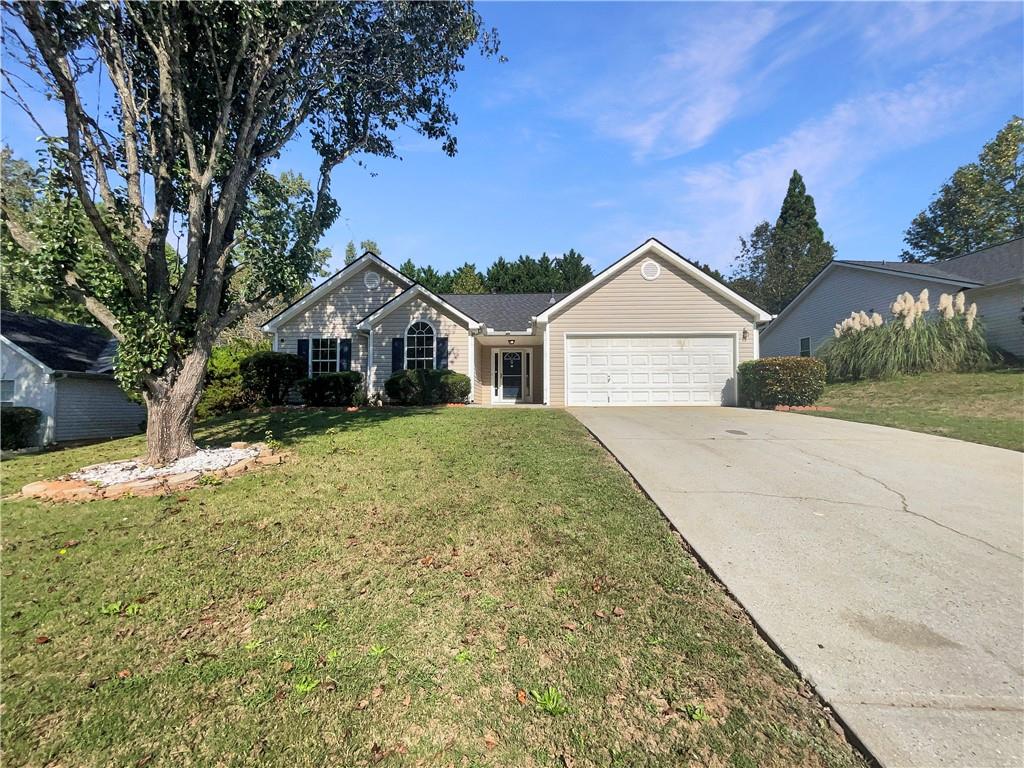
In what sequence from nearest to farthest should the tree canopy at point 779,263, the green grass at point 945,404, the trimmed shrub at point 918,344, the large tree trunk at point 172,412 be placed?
the large tree trunk at point 172,412 → the green grass at point 945,404 → the trimmed shrub at point 918,344 → the tree canopy at point 779,263

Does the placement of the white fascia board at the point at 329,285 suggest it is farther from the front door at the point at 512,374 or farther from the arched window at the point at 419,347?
the front door at the point at 512,374

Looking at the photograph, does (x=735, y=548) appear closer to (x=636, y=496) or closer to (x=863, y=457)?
(x=636, y=496)

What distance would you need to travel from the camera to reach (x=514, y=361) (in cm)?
1869

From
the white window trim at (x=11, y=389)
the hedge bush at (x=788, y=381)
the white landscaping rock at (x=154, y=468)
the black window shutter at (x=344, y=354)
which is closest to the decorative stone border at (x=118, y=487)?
the white landscaping rock at (x=154, y=468)

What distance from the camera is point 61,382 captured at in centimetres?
1533

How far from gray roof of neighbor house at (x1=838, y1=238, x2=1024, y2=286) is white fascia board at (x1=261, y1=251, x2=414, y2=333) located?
1984 centimetres

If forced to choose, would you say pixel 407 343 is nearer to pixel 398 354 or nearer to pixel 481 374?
pixel 398 354

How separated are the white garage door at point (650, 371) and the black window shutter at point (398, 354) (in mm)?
5477

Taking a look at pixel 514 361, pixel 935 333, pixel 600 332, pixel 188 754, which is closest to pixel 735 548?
pixel 188 754

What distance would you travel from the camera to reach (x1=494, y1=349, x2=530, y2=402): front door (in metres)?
18.6

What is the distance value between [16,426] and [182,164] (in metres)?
11.6

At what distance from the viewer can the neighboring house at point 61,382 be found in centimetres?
1503

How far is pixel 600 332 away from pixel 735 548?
12083mm

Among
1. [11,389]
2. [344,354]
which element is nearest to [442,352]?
[344,354]
